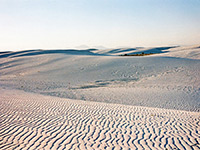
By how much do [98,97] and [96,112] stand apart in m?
4.43

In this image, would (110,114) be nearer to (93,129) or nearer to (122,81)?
(93,129)

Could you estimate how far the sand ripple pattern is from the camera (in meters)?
5.29

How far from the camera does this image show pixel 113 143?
17.6 feet

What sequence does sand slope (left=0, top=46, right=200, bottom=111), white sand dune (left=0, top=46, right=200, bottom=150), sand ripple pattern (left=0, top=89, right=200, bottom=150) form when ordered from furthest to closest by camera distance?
sand slope (left=0, top=46, right=200, bottom=111)
white sand dune (left=0, top=46, right=200, bottom=150)
sand ripple pattern (left=0, top=89, right=200, bottom=150)

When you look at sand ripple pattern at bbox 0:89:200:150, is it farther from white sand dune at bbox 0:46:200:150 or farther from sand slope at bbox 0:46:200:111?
sand slope at bbox 0:46:200:111

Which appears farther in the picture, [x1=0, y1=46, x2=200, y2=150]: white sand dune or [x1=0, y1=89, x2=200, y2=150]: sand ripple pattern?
[x1=0, y1=46, x2=200, y2=150]: white sand dune

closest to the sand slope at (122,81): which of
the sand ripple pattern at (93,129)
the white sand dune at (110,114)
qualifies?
the white sand dune at (110,114)

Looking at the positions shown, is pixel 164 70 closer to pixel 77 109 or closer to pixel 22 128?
pixel 77 109

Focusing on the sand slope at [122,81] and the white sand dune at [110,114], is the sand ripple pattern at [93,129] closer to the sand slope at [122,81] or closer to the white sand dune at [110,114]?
the white sand dune at [110,114]

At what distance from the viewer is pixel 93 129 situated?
6.48 meters

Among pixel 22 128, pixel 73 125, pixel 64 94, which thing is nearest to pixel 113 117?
pixel 73 125

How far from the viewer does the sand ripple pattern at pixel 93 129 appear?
529 cm

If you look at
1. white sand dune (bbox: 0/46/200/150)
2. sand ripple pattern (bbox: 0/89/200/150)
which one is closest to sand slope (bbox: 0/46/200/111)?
white sand dune (bbox: 0/46/200/150)

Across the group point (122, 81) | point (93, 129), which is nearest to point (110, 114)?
point (93, 129)
